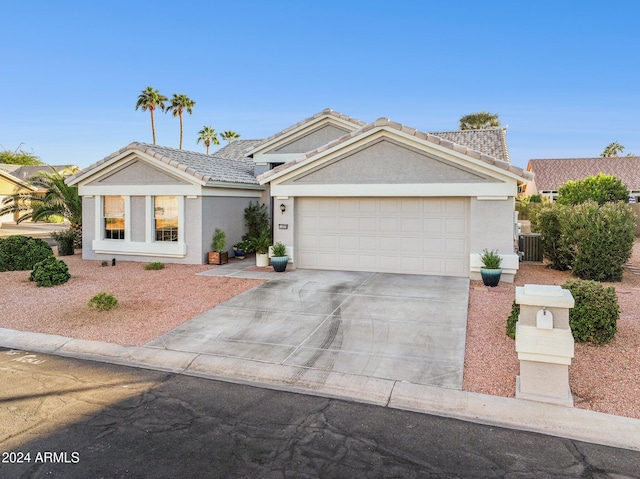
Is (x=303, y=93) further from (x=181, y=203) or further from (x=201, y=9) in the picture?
(x=181, y=203)

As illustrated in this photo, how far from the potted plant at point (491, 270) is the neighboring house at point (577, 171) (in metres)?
34.8

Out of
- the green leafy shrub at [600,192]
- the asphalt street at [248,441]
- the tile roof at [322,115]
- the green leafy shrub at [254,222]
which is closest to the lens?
the asphalt street at [248,441]

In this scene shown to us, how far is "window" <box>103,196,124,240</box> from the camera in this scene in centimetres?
1672

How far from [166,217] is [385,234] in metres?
7.95

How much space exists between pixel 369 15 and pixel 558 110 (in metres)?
19.1

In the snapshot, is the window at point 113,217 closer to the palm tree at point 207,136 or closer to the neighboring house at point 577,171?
the neighboring house at point 577,171

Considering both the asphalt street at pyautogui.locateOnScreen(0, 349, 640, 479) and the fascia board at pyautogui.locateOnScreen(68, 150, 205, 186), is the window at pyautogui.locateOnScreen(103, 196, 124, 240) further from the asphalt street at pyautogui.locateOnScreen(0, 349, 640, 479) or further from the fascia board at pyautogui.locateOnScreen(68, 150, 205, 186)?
the asphalt street at pyautogui.locateOnScreen(0, 349, 640, 479)

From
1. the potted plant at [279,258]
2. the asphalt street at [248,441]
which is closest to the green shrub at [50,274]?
the potted plant at [279,258]

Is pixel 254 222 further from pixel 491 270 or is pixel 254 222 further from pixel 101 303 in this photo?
pixel 491 270

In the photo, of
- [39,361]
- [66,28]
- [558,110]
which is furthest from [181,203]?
[558,110]

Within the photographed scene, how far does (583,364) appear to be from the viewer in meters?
6.39

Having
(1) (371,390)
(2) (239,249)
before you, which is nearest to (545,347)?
(1) (371,390)

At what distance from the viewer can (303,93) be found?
32844 mm

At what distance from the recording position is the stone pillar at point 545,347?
529 cm
